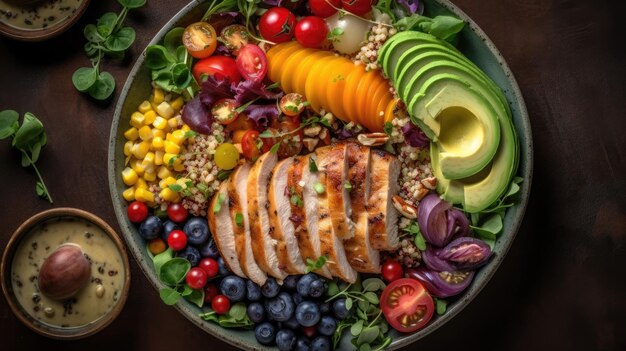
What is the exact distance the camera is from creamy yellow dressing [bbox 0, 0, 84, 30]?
3.79 meters

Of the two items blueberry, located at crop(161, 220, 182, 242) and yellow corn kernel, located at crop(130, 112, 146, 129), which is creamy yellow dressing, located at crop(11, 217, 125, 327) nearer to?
blueberry, located at crop(161, 220, 182, 242)

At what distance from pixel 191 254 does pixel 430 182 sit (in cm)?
137

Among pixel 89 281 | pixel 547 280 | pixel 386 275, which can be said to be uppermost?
pixel 547 280

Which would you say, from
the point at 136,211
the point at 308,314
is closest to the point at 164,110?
the point at 136,211

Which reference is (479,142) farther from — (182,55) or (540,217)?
(182,55)

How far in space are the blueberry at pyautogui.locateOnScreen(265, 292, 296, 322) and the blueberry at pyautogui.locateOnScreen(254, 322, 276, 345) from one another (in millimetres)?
52

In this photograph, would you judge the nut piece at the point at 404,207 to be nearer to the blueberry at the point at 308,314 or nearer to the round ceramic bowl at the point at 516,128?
the round ceramic bowl at the point at 516,128

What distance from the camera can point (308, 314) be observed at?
3447 millimetres

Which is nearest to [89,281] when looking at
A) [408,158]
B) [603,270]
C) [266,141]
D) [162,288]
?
[162,288]

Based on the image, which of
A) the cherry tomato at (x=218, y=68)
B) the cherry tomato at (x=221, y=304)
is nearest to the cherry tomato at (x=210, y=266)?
the cherry tomato at (x=221, y=304)

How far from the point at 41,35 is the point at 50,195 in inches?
37.3

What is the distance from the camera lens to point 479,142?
3.12 m

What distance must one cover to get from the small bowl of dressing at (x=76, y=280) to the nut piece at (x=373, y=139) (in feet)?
4.71

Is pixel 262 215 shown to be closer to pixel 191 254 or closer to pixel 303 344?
pixel 191 254
